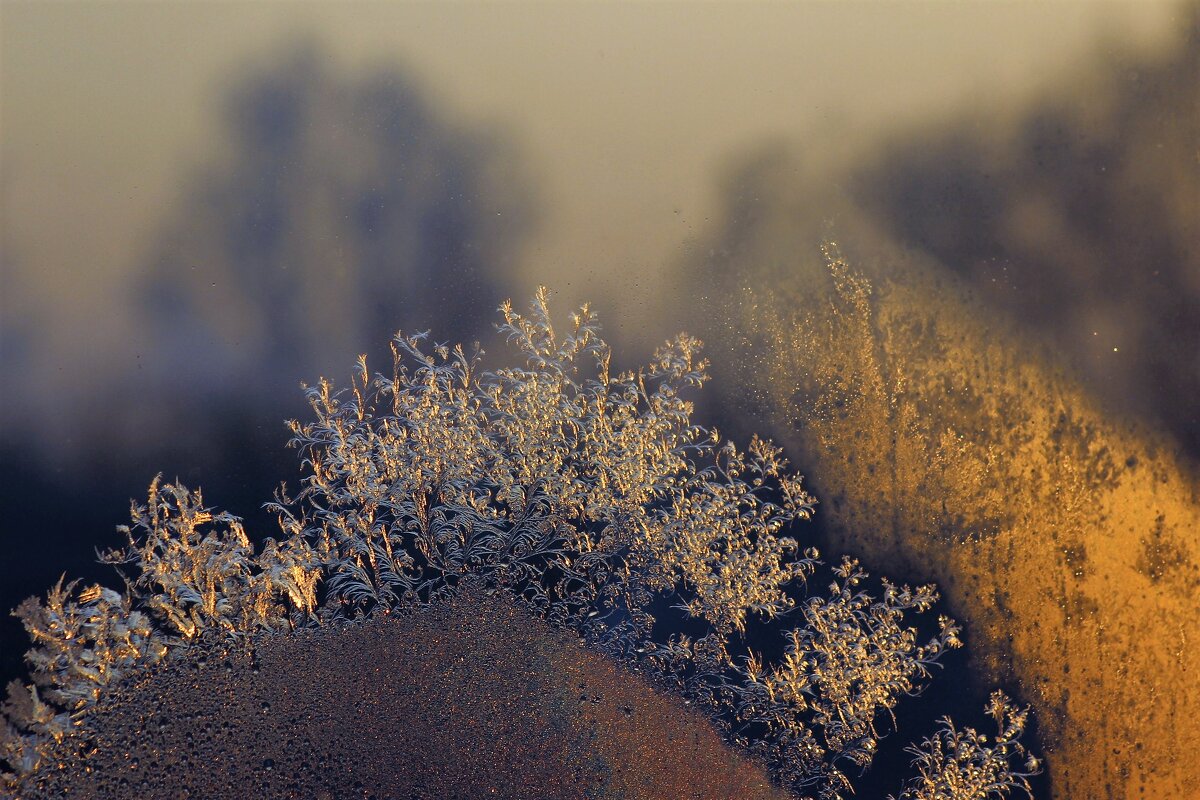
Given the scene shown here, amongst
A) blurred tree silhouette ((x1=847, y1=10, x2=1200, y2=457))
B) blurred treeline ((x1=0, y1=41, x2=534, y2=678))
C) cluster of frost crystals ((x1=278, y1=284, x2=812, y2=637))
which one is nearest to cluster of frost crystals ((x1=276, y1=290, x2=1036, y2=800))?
cluster of frost crystals ((x1=278, y1=284, x2=812, y2=637))

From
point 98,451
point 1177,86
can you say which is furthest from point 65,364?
point 1177,86

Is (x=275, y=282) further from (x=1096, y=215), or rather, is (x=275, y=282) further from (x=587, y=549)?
(x=1096, y=215)

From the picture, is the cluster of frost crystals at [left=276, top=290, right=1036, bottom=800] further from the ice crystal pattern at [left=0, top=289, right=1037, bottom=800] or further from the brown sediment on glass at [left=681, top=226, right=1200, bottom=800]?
the brown sediment on glass at [left=681, top=226, right=1200, bottom=800]

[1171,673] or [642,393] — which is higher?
[1171,673]

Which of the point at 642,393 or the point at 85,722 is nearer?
the point at 85,722

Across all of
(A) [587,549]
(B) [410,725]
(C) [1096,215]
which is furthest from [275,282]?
(C) [1096,215]

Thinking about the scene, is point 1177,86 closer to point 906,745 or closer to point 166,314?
point 906,745

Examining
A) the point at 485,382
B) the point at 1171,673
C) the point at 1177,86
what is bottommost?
the point at 485,382
